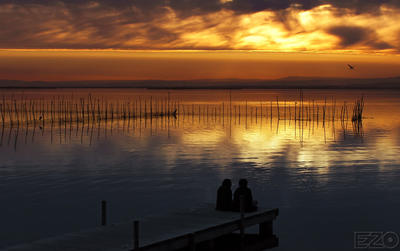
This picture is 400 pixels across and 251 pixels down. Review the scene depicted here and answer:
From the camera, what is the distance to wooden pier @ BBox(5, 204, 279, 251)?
11.7 metres

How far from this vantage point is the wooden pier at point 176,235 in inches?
460

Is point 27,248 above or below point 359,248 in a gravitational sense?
above

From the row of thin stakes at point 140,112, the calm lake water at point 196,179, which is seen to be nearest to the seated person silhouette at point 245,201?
the calm lake water at point 196,179

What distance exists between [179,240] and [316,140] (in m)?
33.6

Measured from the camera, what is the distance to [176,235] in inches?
487

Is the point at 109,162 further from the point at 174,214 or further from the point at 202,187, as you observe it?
the point at 174,214

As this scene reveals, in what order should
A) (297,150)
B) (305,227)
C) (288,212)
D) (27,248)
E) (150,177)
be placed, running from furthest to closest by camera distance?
(297,150), (150,177), (288,212), (305,227), (27,248)

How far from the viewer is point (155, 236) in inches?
486

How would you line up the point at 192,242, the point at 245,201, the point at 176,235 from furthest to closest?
the point at 245,201 → the point at 192,242 → the point at 176,235

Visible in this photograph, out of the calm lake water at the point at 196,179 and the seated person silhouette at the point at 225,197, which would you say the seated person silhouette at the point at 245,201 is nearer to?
the seated person silhouette at the point at 225,197

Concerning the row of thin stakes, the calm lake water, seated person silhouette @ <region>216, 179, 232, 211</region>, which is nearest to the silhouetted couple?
seated person silhouette @ <region>216, 179, 232, 211</region>

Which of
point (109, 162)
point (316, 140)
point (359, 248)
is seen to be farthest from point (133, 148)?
point (359, 248)

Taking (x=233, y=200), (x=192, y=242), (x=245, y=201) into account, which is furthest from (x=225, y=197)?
(x=192, y=242)

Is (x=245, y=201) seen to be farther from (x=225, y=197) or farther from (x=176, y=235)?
(x=176, y=235)
